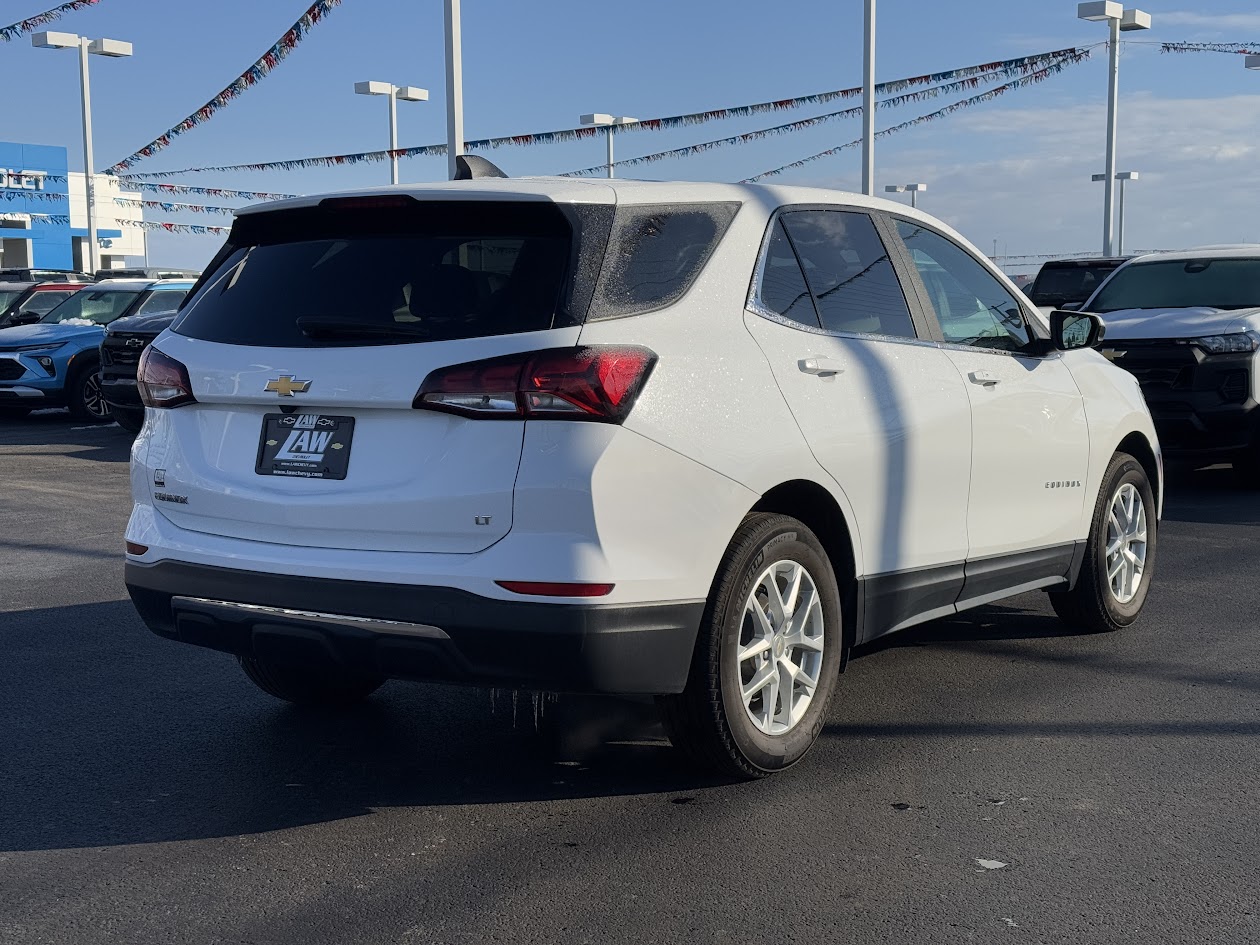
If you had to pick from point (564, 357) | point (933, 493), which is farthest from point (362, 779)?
point (933, 493)

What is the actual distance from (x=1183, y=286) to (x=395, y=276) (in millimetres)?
9661

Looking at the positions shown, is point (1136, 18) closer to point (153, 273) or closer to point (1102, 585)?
point (153, 273)

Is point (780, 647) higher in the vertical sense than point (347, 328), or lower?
lower

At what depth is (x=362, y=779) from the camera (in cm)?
462

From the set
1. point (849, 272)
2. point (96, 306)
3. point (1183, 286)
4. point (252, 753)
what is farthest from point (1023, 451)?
point (96, 306)

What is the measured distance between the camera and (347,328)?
4.20 metres

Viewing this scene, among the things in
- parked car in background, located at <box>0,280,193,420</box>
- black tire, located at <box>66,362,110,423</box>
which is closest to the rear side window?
parked car in background, located at <box>0,280,193,420</box>

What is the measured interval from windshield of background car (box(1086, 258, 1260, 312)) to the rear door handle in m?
8.15

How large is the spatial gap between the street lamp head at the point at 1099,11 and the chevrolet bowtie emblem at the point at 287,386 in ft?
90.3

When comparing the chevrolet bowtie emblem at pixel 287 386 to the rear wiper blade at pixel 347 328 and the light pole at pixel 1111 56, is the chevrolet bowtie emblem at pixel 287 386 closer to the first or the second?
the rear wiper blade at pixel 347 328

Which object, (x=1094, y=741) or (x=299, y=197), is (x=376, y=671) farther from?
(x=1094, y=741)

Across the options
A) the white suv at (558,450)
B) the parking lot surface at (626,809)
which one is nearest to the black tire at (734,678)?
the white suv at (558,450)

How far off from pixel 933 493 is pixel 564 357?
5.85 ft

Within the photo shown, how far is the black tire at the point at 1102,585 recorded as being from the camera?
6.38 metres
